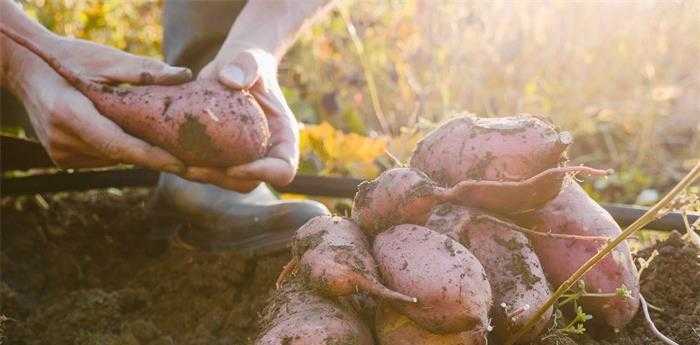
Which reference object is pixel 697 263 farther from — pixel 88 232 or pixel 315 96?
pixel 315 96

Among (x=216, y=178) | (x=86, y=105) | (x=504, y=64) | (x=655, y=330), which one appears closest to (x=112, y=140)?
(x=86, y=105)

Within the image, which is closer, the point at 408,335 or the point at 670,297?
the point at 408,335

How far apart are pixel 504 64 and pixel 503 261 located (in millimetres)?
2468

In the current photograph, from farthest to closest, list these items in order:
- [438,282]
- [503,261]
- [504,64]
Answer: [504,64], [503,261], [438,282]

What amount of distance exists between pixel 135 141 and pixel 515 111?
6.88ft

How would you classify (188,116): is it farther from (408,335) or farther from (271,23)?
(408,335)

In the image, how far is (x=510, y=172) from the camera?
1.35 meters

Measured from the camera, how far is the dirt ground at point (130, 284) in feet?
5.53

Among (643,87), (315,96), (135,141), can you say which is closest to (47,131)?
(135,141)

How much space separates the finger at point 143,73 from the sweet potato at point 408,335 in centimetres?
72

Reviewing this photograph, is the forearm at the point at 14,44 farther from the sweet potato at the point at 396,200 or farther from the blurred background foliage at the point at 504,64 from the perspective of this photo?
the blurred background foliage at the point at 504,64

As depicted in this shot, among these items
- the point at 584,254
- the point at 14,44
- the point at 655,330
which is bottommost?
the point at 655,330

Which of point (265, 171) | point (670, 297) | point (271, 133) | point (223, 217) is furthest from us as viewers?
point (223, 217)

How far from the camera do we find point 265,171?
176 centimetres
